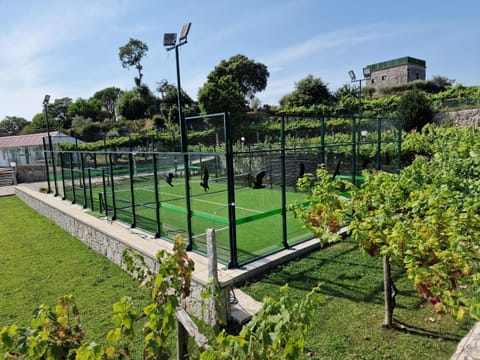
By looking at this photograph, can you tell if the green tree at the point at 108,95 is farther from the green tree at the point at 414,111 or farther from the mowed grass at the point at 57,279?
the mowed grass at the point at 57,279

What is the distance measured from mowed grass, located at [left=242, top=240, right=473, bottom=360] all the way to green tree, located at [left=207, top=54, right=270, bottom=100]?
44.3 m

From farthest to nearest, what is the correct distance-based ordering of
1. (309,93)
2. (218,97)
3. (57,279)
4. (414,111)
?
(309,93)
(218,97)
(414,111)
(57,279)

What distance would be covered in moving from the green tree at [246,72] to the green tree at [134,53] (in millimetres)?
10781

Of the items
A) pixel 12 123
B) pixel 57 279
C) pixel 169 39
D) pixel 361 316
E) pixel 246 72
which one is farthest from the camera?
pixel 12 123

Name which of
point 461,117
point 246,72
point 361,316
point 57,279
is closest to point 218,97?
point 461,117

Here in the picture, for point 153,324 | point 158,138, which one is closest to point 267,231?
point 153,324

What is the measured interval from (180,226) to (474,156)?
578 cm

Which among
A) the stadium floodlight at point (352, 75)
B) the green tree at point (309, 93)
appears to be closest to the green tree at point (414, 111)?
the stadium floodlight at point (352, 75)

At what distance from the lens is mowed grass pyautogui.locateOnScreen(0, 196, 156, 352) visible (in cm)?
430

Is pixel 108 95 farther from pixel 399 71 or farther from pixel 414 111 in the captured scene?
pixel 414 111

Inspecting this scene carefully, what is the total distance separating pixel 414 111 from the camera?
17531mm

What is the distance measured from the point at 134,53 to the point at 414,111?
133ft

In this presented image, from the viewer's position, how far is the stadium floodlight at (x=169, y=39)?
7.39m

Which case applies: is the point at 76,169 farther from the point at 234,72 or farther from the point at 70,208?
the point at 234,72
